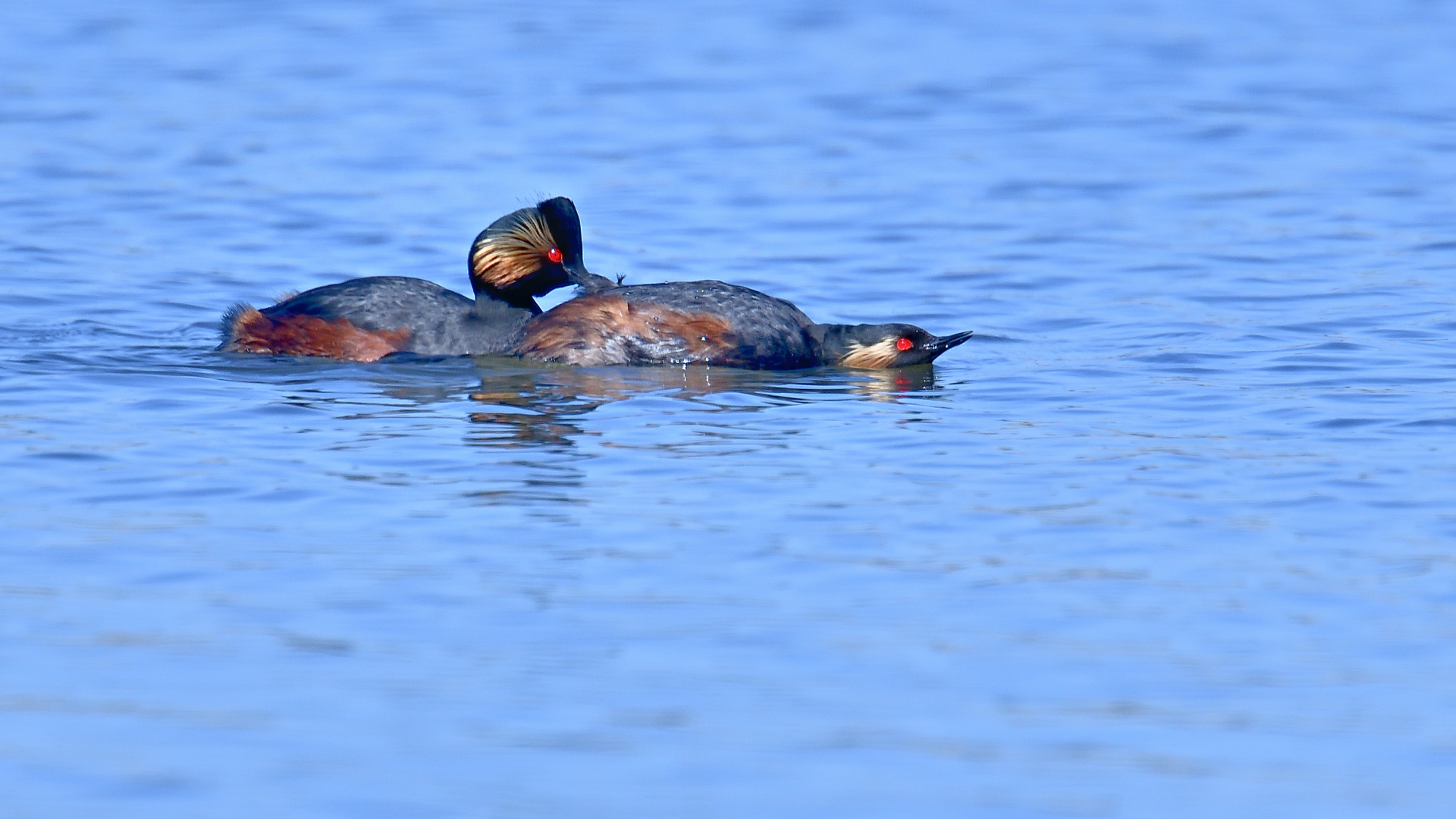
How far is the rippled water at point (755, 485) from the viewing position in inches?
223

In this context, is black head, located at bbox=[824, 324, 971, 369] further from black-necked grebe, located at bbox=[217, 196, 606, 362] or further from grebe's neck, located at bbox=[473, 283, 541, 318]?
grebe's neck, located at bbox=[473, 283, 541, 318]

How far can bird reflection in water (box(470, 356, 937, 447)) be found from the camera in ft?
32.9

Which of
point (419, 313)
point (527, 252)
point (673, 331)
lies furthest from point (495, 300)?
point (673, 331)

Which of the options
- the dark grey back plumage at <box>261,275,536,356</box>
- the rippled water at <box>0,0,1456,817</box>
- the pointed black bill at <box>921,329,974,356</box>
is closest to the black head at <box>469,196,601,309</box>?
the dark grey back plumage at <box>261,275,536,356</box>

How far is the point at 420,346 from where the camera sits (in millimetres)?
11602

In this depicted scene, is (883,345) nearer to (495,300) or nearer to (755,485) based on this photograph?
(495,300)

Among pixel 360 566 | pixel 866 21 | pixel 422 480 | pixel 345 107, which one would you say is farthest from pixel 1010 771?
pixel 866 21

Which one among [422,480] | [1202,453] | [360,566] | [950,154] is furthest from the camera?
[950,154]

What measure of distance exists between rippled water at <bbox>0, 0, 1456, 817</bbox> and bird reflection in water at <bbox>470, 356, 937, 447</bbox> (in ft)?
0.16

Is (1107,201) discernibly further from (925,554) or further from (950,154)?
(925,554)

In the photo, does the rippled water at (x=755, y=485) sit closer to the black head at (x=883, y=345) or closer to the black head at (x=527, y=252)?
the black head at (x=883, y=345)

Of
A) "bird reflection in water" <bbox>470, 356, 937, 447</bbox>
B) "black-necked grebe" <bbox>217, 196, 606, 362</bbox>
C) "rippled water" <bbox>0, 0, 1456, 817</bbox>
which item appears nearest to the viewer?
"rippled water" <bbox>0, 0, 1456, 817</bbox>

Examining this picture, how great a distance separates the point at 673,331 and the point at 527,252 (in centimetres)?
106

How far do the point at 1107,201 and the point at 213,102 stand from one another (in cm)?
968
